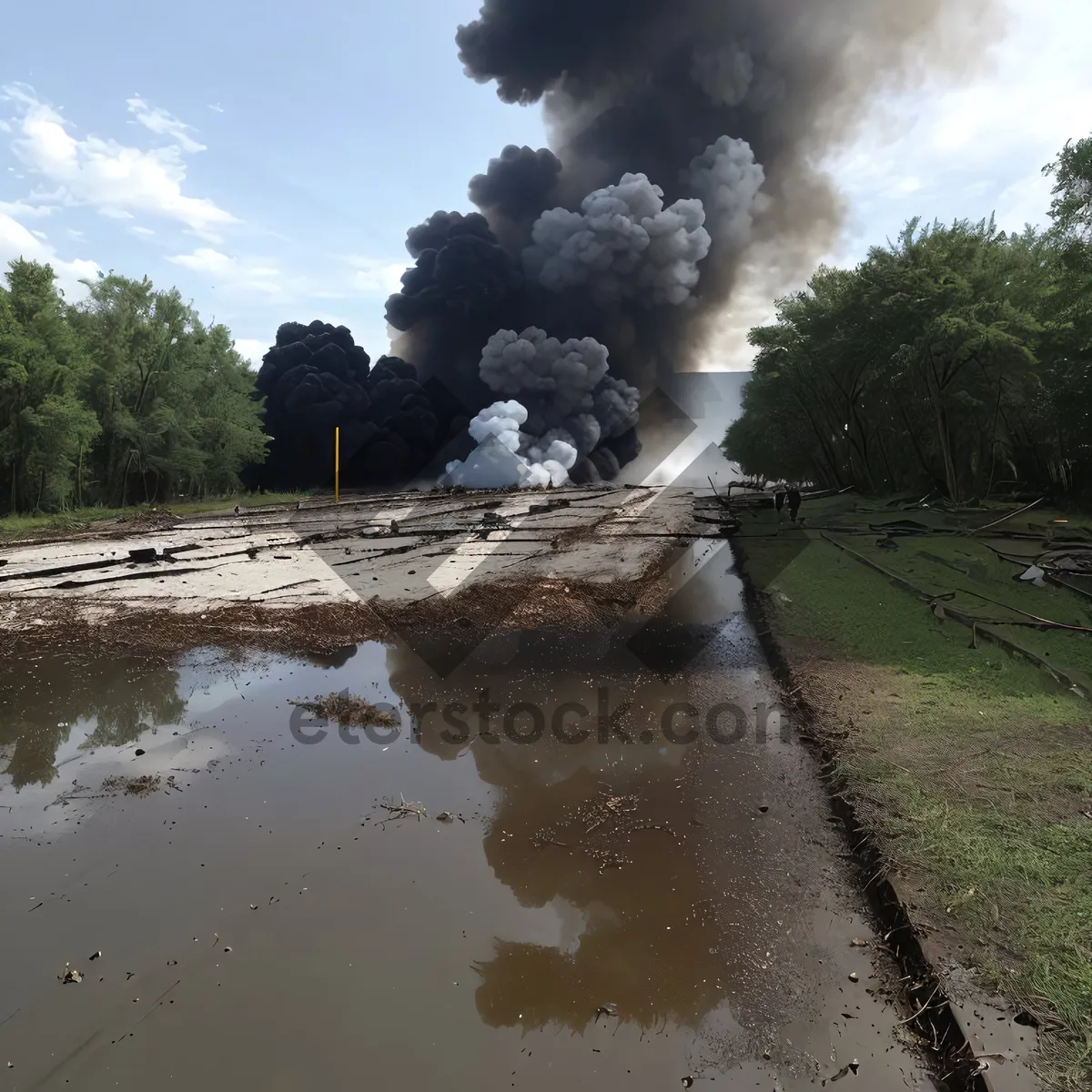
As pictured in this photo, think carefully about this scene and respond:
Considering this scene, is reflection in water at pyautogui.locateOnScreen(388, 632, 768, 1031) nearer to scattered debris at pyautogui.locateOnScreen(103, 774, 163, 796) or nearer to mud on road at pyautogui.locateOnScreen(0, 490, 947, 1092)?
mud on road at pyautogui.locateOnScreen(0, 490, 947, 1092)

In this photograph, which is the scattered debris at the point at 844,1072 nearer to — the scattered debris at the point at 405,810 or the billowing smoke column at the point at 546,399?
the scattered debris at the point at 405,810

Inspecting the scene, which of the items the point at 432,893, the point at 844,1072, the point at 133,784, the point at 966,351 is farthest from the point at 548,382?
the point at 844,1072

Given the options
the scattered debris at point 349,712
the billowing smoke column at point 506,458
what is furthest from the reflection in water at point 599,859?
the billowing smoke column at point 506,458

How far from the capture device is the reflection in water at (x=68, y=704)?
6.07m

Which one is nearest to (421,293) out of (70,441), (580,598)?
(70,441)

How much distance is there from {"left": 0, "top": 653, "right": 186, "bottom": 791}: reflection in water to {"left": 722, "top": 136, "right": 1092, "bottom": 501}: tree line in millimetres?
21544

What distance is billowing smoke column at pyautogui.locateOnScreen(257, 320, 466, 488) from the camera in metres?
60.5

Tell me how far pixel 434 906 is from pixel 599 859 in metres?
1.10

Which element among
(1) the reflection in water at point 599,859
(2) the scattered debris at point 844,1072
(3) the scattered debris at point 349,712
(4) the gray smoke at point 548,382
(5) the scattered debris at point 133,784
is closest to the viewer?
(2) the scattered debris at point 844,1072

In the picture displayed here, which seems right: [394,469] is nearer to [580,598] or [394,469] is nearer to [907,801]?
[580,598]

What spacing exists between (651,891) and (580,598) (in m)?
8.09

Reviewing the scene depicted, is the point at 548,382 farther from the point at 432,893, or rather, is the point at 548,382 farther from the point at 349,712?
the point at 432,893

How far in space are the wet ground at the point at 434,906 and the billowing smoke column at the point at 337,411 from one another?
187 ft

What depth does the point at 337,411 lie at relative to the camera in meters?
60.0
